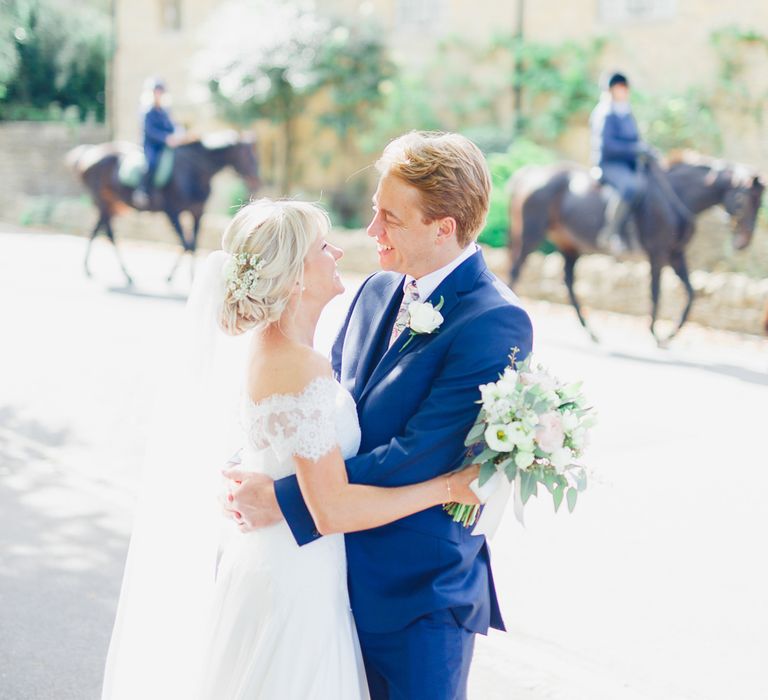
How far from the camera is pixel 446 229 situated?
2.63 meters

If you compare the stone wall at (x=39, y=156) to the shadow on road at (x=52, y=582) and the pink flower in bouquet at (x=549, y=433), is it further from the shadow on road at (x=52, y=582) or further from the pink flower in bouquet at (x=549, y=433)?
the pink flower in bouquet at (x=549, y=433)

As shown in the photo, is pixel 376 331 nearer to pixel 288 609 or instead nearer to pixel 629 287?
pixel 288 609

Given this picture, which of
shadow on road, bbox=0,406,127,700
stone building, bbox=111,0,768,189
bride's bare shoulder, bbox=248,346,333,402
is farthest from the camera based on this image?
stone building, bbox=111,0,768,189

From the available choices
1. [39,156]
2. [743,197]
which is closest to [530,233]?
[743,197]

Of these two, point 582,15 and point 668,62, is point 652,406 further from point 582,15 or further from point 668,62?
point 582,15

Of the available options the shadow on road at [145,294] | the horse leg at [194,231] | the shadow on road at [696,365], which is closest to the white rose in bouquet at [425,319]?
the shadow on road at [696,365]

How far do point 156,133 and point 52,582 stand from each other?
13126mm

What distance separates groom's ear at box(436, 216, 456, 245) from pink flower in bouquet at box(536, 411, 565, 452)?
0.48 metres

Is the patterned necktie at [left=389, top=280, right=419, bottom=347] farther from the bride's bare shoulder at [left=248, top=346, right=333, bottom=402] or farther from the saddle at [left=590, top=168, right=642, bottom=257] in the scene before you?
the saddle at [left=590, top=168, right=642, bottom=257]

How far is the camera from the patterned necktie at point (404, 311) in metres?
2.75

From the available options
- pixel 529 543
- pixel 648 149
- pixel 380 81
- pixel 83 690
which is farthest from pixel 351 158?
pixel 83 690

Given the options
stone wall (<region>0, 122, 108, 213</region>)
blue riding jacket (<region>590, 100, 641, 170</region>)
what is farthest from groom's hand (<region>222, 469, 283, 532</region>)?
stone wall (<region>0, 122, 108, 213</region>)

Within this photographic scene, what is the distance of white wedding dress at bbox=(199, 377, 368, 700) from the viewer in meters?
2.69

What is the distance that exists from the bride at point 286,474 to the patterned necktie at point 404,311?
6.9 inches
